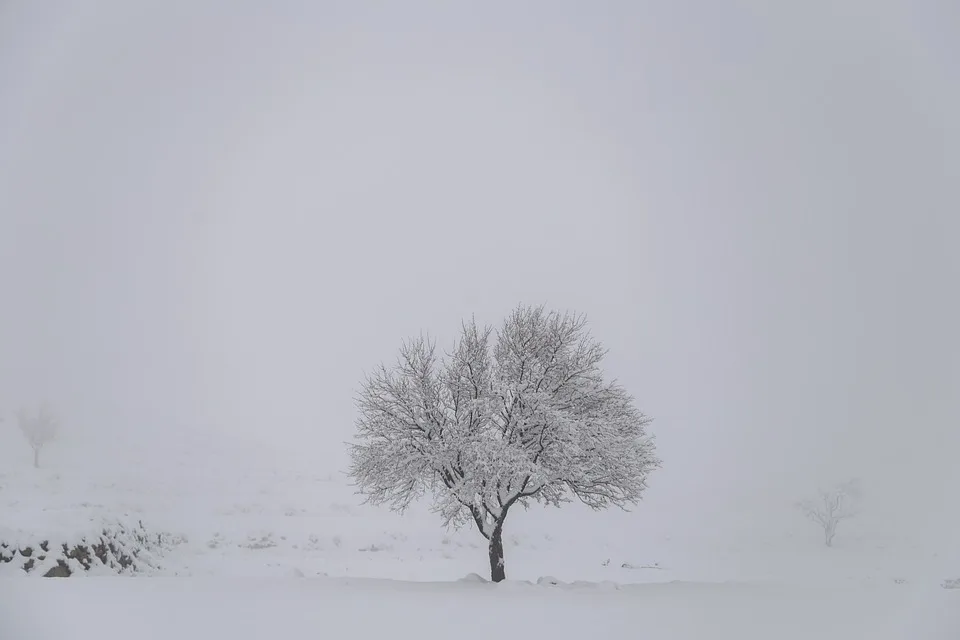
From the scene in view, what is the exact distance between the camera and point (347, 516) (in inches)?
1302

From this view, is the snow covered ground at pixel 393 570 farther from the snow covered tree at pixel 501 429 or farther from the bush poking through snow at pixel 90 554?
the snow covered tree at pixel 501 429

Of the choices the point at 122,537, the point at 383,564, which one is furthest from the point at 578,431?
the point at 122,537

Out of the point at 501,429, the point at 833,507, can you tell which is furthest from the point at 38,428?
the point at 833,507

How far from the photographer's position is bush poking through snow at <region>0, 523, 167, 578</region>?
43.4ft

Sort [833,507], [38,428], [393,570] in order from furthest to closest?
[38,428] < [833,507] < [393,570]

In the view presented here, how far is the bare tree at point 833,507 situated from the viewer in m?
40.2

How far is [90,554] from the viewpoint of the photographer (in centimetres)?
1484

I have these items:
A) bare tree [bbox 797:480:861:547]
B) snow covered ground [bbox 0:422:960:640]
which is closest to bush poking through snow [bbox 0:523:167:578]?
snow covered ground [bbox 0:422:960:640]

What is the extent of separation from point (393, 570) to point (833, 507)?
123 feet

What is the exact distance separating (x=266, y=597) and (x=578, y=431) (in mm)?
8306

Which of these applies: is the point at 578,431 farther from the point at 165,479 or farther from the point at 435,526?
the point at 165,479

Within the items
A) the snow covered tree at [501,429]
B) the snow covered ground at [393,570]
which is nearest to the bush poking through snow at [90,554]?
the snow covered ground at [393,570]

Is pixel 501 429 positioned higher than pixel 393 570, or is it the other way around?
pixel 501 429

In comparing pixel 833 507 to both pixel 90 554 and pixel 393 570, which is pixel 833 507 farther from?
pixel 90 554
